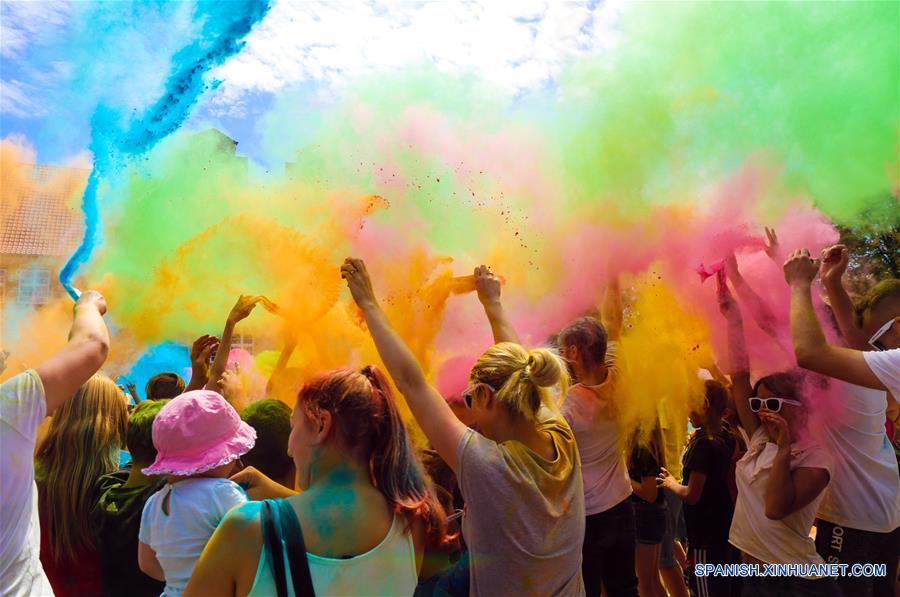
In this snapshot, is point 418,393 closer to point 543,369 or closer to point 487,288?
point 543,369

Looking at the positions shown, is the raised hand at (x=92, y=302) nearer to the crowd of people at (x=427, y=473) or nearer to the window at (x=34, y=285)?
the crowd of people at (x=427, y=473)

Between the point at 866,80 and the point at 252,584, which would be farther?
the point at 866,80

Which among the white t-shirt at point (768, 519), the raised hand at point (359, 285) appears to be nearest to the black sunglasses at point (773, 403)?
the white t-shirt at point (768, 519)

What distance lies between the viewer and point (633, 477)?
4.05 m

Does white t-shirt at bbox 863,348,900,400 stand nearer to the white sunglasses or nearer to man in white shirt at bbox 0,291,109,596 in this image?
the white sunglasses

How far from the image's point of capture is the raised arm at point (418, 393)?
6.26 ft

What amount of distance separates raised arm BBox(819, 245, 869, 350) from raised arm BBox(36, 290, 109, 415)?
126 inches

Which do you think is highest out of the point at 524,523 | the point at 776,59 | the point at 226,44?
the point at 776,59

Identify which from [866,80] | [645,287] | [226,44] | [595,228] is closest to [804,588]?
[645,287]

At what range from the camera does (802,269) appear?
8.82 ft

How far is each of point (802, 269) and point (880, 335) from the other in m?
0.67

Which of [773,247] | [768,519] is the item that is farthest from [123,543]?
[773,247]

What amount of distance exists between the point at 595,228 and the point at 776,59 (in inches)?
54.1

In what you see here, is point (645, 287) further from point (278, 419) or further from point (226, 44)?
point (226, 44)
